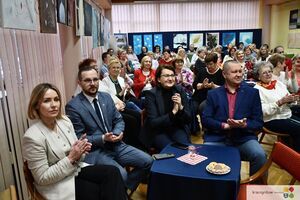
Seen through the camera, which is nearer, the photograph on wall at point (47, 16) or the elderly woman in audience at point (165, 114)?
the photograph on wall at point (47, 16)

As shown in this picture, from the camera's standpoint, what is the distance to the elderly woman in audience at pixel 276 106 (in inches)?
127

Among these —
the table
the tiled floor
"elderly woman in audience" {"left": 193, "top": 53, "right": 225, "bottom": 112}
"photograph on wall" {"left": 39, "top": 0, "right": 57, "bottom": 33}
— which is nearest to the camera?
the table

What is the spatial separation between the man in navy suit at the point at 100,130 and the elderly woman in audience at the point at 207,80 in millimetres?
1896

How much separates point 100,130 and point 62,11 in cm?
155

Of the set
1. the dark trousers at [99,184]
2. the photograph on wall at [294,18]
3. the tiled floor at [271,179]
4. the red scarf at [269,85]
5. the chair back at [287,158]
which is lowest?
the tiled floor at [271,179]

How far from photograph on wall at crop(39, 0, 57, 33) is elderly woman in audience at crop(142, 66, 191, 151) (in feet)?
3.86

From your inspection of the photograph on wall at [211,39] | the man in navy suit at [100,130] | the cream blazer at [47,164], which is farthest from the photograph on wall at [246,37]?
the cream blazer at [47,164]

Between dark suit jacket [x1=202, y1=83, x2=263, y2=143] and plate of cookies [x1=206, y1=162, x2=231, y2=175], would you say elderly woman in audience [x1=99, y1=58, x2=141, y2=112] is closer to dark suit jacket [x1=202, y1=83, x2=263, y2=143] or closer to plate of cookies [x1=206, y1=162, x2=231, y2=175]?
dark suit jacket [x1=202, y1=83, x2=263, y2=143]

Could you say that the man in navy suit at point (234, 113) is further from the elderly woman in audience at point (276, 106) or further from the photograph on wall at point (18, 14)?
the photograph on wall at point (18, 14)

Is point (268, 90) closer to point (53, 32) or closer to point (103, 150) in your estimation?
point (103, 150)

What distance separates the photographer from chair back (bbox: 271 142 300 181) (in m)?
1.80

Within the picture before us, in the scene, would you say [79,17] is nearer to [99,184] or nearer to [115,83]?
→ [115,83]

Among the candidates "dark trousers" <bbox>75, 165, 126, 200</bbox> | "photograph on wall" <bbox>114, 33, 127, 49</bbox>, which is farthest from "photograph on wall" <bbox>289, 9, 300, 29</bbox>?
"dark trousers" <bbox>75, 165, 126, 200</bbox>

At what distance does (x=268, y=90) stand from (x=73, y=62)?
2692mm
